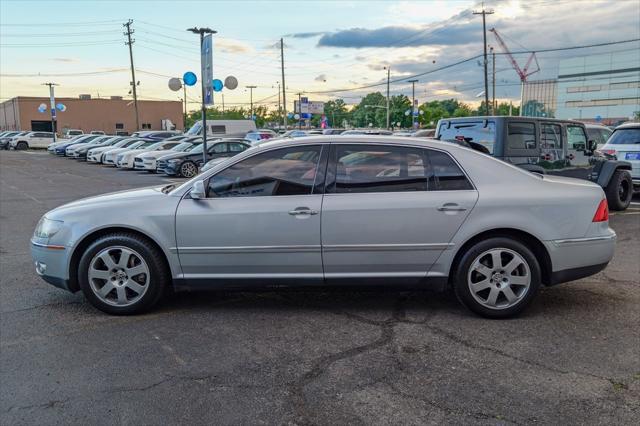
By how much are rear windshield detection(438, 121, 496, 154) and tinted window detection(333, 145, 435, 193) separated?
14.1ft

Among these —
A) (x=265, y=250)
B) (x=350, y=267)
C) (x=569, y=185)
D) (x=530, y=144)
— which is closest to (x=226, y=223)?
(x=265, y=250)

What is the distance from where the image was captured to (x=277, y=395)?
3.26 meters

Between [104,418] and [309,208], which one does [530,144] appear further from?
[104,418]

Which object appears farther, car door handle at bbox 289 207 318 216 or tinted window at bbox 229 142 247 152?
tinted window at bbox 229 142 247 152

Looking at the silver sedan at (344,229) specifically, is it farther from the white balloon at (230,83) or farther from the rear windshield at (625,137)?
the white balloon at (230,83)

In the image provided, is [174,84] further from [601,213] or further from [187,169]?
[601,213]

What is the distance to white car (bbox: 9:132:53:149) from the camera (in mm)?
48438

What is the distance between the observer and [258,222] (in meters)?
4.44

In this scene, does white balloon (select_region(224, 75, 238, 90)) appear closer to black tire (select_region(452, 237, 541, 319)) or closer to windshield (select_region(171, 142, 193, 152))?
windshield (select_region(171, 142, 193, 152))

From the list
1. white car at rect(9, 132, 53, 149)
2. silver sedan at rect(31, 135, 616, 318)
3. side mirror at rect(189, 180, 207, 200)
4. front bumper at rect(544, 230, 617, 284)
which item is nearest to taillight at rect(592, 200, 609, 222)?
silver sedan at rect(31, 135, 616, 318)

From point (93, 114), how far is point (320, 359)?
84403 millimetres

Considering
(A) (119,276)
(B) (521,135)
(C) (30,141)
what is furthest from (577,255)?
(C) (30,141)

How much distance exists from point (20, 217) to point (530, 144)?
9.44m

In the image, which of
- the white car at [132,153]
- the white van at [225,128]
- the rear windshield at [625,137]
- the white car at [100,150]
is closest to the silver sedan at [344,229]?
the rear windshield at [625,137]
